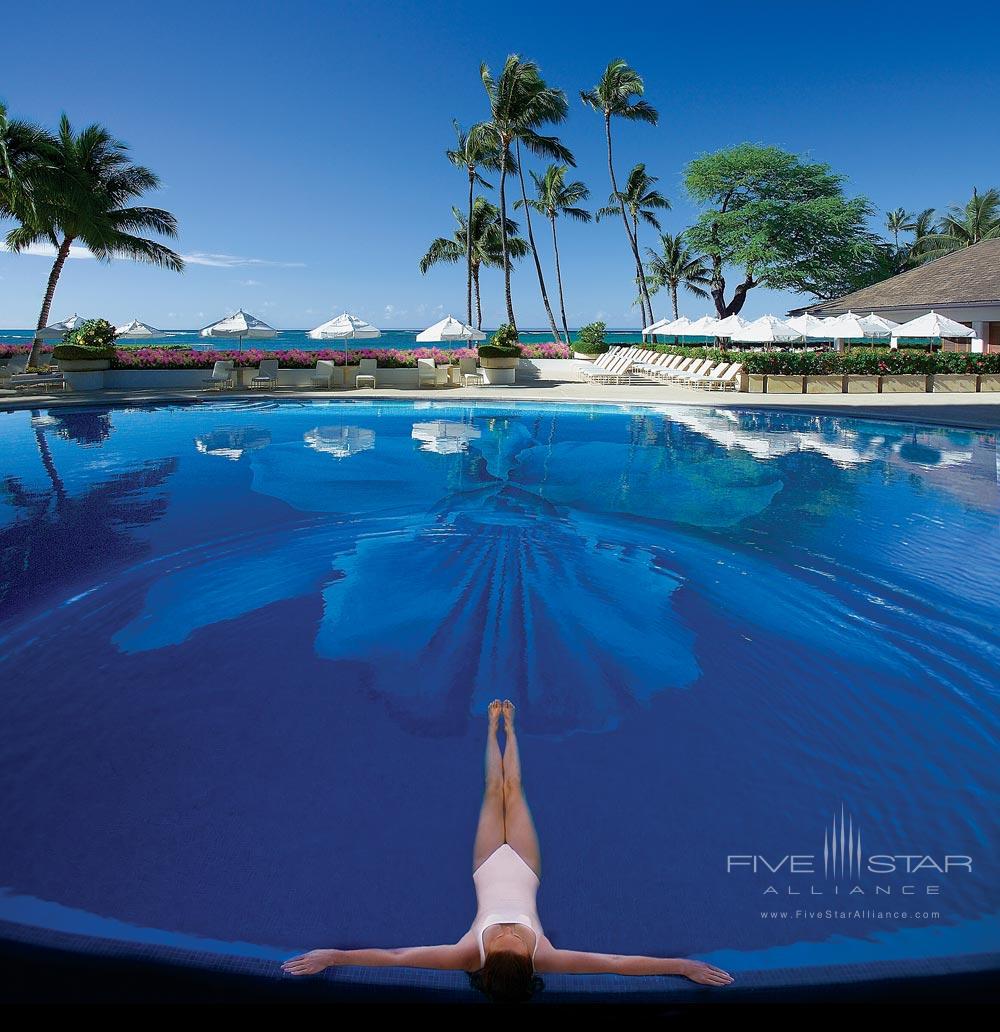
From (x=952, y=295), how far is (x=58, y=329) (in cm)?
3156

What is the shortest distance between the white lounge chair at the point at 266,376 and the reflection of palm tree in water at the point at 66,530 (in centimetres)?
1135

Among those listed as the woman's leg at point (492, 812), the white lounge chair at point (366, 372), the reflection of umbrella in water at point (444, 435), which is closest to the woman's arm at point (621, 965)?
the woman's leg at point (492, 812)

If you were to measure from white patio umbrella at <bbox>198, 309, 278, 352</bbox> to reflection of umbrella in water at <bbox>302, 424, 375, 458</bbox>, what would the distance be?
9235mm

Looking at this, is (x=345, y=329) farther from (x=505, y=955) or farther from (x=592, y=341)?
(x=505, y=955)

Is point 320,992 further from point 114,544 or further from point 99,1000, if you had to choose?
point 114,544

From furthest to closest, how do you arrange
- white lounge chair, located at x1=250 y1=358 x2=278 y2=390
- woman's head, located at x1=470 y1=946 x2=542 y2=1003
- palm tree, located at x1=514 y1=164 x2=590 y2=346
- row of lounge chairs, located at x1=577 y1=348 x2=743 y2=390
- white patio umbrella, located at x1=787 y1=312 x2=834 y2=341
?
palm tree, located at x1=514 y1=164 x2=590 y2=346, white patio umbrella, located at x1=787 y1=312 x2=834 y2=341, white lounge chair, located at x1=250 y1=358 x2=278 y2=390, row of lounge chairs, located at x1=577 y1=348 x2=743 y2=390, woman's head, located at x1=470 y1=946 x2=542 y2=1003

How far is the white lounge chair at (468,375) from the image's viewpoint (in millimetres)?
25438

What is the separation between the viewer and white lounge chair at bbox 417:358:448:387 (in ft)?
79.8

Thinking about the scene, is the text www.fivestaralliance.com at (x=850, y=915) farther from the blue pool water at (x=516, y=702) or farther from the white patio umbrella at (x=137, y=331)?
the white patio umbrella at (x=137, y=331)

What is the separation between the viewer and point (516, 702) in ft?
16.6

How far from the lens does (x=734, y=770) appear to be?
4.20 m

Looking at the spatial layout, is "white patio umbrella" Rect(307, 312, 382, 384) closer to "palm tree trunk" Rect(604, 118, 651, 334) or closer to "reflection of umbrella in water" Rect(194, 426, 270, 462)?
"reflection of umbrella in water" Rect(194, 426, 270, 462)

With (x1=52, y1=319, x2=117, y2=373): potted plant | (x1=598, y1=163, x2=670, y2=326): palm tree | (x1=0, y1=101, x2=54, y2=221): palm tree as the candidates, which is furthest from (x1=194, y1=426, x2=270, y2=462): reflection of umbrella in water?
(x1=598, y1=163, x2=670, y2=326): palm tree

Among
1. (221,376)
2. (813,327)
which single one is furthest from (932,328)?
(221,376)
